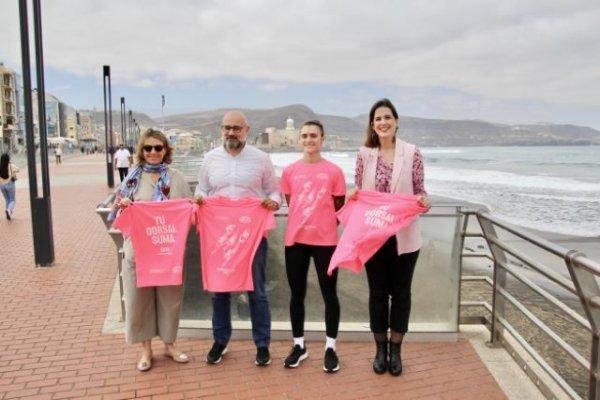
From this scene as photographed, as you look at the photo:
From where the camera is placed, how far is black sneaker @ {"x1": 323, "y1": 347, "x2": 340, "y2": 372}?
12.7 feet

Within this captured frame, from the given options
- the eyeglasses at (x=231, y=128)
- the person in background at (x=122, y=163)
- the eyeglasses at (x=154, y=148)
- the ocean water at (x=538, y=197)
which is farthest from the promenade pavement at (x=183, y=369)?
the person in background at (x=122, y=163)

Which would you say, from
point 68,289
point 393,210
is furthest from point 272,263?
point 68,289

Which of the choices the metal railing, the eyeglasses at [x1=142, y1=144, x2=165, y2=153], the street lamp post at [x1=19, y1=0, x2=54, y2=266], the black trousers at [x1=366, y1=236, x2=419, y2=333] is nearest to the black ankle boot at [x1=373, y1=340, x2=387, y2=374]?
the black trousers at [x1=366, y1=236, x2=419, y2=333]

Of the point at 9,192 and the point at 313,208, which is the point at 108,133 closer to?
the point at 9,192

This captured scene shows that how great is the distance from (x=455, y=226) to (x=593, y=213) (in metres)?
21.8

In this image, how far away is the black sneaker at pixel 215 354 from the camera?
160 inches

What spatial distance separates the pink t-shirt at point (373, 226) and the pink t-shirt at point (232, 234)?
627mm

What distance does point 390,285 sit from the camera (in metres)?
3.80

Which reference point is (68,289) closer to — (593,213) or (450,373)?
(450,373)

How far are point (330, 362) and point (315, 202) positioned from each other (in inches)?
49.1

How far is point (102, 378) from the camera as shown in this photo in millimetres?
3840

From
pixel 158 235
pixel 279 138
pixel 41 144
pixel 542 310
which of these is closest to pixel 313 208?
pixel 158 235

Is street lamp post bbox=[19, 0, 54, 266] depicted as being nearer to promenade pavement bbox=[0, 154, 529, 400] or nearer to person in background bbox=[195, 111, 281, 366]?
promenade pavement bbox=[0, 154, 529, 400]

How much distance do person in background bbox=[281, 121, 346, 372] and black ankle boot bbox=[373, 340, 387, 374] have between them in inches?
11.6
